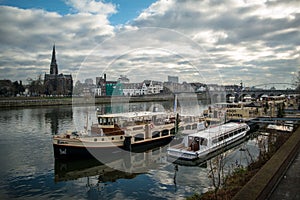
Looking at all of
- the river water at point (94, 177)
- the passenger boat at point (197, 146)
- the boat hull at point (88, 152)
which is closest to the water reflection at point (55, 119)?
the river water at point (94, 177)

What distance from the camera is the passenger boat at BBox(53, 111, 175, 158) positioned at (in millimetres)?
17109

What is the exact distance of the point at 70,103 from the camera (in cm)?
7044

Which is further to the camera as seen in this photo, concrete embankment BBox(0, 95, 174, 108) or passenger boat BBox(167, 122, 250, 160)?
concrete embankment BBox(0, 95, 174, 108)

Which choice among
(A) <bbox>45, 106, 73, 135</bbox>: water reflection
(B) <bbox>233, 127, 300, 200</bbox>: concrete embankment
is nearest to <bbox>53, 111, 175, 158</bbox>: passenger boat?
(A) <bbox>45, 106, 73, 135</bbox>: water reflection

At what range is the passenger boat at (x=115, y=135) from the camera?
1711 cm

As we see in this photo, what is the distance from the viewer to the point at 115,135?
62.7 feet

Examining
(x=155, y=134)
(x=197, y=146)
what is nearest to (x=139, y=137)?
(x=155, y=134)

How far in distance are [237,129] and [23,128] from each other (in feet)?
77.1

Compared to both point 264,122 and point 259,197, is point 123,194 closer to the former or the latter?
point 259,197

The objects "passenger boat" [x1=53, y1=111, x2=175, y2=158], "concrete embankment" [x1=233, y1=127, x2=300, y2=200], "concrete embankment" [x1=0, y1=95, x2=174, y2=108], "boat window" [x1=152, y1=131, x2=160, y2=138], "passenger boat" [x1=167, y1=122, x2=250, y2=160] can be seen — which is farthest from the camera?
"concrete embankment" [x1=0, y1=95, x2=174, y2=108]

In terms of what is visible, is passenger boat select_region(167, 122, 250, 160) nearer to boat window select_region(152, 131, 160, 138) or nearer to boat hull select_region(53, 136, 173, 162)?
boat hull select_region(53, 136, 173, 162)

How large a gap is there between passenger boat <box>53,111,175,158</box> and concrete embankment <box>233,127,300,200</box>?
11.6 m

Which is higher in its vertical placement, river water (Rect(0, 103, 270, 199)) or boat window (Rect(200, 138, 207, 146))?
boat window (Rect(200, 138, 207, 146))

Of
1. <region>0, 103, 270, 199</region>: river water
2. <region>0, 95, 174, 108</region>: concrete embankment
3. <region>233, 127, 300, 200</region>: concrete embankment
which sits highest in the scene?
<region>0, 95, 174, 108</region>: concrete embankment
